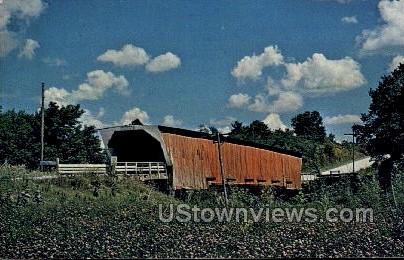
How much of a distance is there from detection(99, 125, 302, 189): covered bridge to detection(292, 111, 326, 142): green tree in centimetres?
4677

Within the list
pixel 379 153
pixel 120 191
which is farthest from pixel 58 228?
pixel 379 153

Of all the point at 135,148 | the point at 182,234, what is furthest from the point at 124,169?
the point at 182,234

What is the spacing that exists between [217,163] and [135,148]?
5.37m

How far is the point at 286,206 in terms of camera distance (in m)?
16.5

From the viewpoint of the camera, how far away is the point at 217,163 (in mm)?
37562

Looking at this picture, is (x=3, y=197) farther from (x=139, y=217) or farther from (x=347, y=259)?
(x=347, y=259)

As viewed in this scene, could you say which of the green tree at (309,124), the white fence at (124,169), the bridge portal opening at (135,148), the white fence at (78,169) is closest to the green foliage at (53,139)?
the bridge portal opening at (135,148)

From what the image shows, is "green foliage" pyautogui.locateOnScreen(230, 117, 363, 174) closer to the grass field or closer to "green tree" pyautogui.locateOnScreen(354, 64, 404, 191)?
"green tree" pyautogui.locateOnScreen(354, 64, 404, 191)

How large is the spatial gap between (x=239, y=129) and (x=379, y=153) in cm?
2146

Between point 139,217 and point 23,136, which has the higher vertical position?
point 23,136

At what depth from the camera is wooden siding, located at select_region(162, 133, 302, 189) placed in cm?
3566

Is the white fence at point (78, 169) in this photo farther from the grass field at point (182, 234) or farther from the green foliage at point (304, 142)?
the green foliage at point (304, 142)

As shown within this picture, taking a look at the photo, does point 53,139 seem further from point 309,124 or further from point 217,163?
point 309,124

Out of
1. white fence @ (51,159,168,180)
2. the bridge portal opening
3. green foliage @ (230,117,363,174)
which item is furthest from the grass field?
green foliage @ (230,117,363,174)
